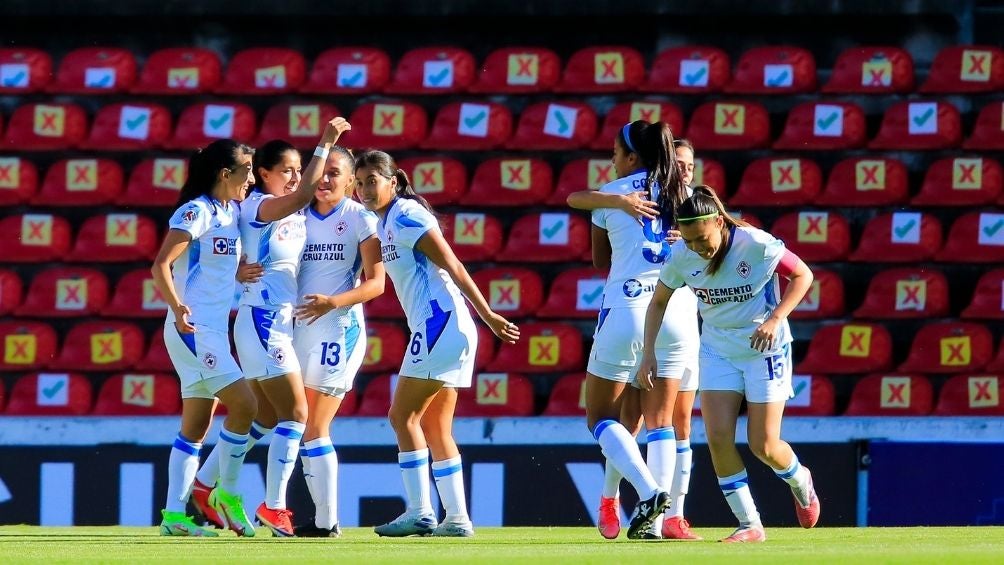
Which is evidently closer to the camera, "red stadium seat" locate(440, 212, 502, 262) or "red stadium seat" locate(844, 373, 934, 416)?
"red stadium seat" locate(844, 373, 934, 416)

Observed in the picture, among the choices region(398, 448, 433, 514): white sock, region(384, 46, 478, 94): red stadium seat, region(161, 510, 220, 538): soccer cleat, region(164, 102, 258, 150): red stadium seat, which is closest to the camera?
region(398, 448, 433, 514): white sock

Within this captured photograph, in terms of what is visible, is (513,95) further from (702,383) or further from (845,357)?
(702,383)

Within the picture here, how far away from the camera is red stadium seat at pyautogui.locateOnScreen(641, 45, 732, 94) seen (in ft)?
40.3

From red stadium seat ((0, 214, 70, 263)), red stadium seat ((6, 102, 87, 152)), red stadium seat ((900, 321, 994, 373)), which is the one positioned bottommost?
red stadium seat ((900, 321, 994, 373))

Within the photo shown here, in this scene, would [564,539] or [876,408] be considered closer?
[564,539]

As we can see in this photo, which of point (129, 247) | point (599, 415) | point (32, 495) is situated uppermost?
point (129, 247)

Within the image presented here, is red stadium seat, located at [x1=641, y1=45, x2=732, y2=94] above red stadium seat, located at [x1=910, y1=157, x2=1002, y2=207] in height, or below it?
above

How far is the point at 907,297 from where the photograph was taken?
11.5 m

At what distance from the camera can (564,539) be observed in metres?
7.98

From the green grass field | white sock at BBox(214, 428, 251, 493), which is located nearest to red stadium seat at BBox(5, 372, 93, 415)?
the green grass field

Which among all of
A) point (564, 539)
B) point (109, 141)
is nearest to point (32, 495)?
point (109, 141)

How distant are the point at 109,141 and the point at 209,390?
5148 mm

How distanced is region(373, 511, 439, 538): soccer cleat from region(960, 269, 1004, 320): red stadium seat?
5.21 meters

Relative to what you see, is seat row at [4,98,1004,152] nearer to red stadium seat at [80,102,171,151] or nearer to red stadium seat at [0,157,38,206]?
red stadium seat at [80,102,171,151]
